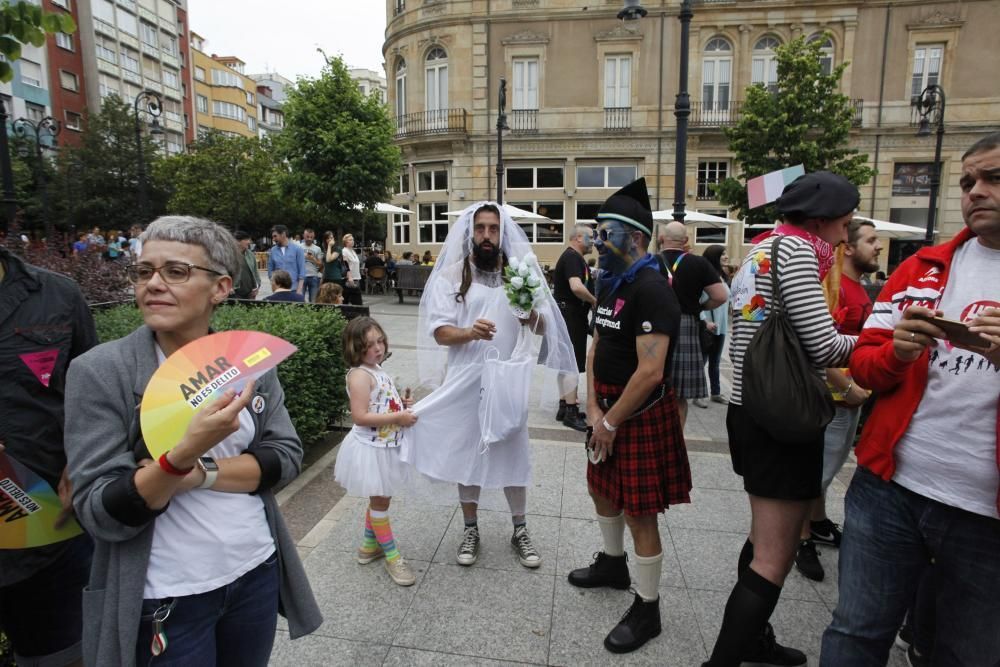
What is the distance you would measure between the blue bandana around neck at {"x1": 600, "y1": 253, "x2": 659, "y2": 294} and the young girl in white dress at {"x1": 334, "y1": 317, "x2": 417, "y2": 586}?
135 cm

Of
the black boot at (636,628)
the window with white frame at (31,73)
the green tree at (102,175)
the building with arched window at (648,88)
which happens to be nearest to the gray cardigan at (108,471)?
the black boot at (636,628)

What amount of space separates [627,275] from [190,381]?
1907 millimetres

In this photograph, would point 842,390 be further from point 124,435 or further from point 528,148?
point 528,148

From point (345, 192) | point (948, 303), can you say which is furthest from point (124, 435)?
point (345, 192)

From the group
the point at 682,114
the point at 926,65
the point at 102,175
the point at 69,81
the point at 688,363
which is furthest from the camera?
the point at 69,81

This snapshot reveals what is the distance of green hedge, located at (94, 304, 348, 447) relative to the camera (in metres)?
4.38

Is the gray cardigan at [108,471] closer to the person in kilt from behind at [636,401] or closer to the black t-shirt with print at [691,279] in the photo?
the person in kilt from behind at [636,401]

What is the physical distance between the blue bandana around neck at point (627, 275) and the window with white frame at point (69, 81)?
4990 centimetres

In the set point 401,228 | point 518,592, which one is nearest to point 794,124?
point 401,228

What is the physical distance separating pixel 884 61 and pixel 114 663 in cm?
2889

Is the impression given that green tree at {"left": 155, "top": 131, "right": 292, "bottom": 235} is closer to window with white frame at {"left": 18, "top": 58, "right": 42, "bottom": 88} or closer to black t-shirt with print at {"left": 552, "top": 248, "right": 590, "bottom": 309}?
window with white frame at {"left": 18, "top": 58, "right": 42, "bottom": 88}

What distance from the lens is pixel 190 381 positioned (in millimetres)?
1343

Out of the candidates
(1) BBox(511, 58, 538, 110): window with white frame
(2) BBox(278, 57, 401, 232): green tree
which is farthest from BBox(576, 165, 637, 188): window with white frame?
(2) BBox(278, 57, 401, 232): green tree

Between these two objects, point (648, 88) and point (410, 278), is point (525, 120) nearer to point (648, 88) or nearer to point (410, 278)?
point (648, 88)
